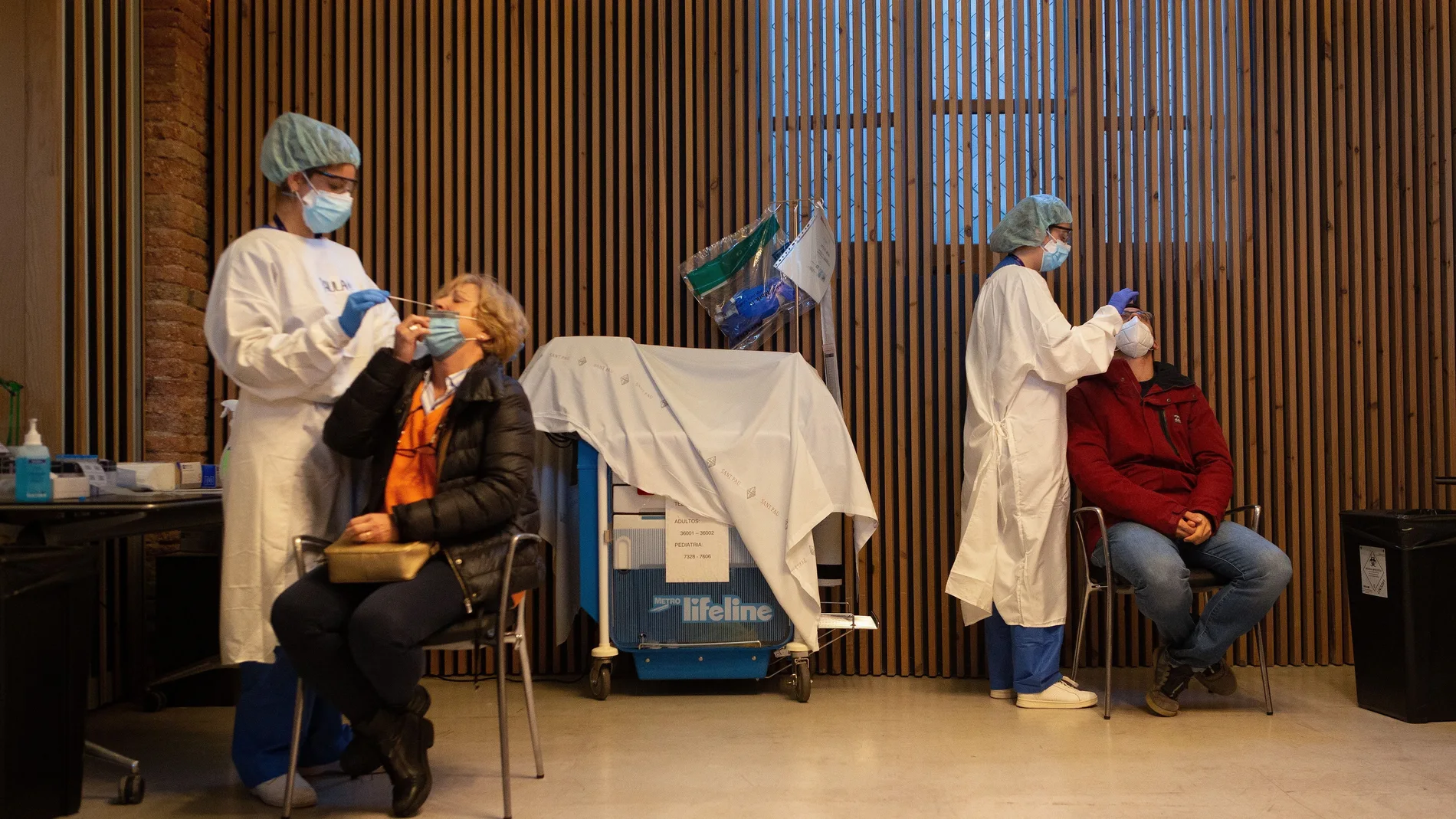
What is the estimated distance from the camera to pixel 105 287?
4.28m

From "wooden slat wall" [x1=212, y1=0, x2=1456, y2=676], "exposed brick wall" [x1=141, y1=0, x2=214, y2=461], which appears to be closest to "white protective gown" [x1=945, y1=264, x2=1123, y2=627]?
"wooden slat wall" [x1=212, y1=0, x2=1456, y2=676]

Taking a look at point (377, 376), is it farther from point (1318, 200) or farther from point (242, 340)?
point (1318, 200)

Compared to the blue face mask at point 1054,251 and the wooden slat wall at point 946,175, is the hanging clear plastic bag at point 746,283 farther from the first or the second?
the blue face mask at point 1054,251

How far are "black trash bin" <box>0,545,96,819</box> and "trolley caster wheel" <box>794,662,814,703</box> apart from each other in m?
2.33

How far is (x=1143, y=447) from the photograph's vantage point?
13.8 ft

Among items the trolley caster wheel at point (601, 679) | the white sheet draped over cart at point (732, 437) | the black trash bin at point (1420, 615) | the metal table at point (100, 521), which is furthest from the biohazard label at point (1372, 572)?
the metal table at point (100, 521)

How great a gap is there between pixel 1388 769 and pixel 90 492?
392 centimetres

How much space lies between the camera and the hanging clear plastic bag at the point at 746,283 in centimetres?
464

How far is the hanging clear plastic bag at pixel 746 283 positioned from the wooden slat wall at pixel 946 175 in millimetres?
110

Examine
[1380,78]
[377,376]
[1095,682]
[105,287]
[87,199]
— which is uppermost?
[1380,78]

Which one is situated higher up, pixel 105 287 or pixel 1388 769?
pixel 105 287

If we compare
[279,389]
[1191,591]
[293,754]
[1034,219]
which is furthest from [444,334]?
Result: [1191,591]

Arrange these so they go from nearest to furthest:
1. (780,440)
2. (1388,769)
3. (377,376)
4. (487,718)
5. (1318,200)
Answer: (377,376)
(1388,769)
(487,718)
(780,440)
(1318,200)

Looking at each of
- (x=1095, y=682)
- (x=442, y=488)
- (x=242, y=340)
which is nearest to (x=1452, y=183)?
(x=1095, y=682)
